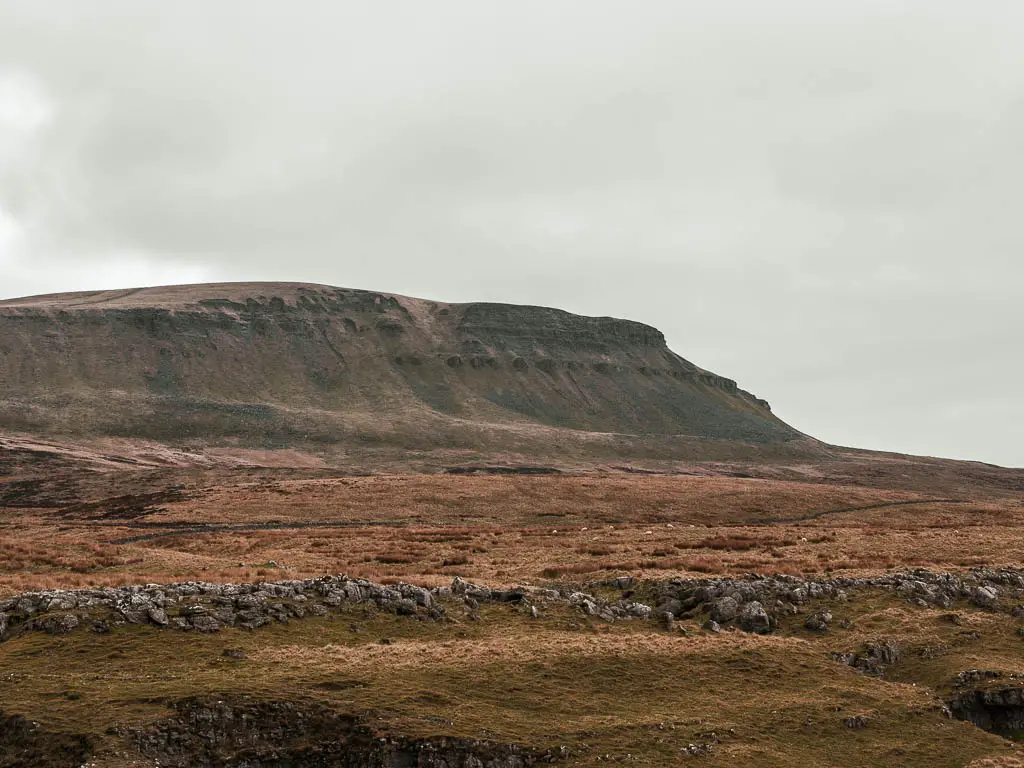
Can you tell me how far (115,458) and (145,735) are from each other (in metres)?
155

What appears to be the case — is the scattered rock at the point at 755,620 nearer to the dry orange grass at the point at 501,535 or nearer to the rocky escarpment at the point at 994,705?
the rocky escarpment at the point at 994,705

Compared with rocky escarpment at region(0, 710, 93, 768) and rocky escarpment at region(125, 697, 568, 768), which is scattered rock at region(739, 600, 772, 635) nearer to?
rocky escarpment at region(125, 697, 568, 768)

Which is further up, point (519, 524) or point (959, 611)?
point (959, 611)

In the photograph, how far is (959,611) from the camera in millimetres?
23828

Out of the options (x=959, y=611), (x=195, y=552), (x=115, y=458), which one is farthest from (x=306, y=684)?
(x=115, y=458)

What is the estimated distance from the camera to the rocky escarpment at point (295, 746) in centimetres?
1427

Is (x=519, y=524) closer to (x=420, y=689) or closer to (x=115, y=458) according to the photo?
(x=420, y=689)

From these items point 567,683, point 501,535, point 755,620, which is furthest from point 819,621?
point 501,535

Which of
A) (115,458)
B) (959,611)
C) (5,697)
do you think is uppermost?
(959,611)

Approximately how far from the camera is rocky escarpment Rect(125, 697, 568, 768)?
14273 millimetres

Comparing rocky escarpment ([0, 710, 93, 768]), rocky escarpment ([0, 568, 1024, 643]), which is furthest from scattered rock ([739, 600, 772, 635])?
rocky escarpment ([0, 710, 93, 768])

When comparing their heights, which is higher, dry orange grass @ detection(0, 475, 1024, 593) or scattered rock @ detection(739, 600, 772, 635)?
scattered rock @ detection(739, 600, 772, 635)

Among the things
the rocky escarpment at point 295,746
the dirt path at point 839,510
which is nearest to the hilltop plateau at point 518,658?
the rocky escarpment at point 295,746

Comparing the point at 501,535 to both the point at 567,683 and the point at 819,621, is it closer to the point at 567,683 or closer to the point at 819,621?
the point at 819,621
